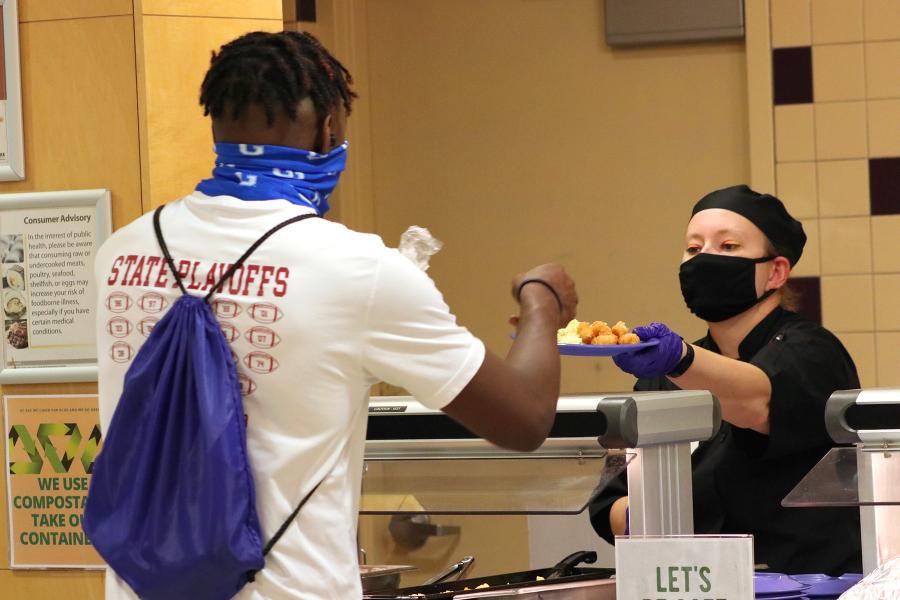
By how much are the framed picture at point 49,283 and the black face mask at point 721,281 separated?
4.41 ft

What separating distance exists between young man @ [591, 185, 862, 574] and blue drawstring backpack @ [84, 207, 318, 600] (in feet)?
4.54

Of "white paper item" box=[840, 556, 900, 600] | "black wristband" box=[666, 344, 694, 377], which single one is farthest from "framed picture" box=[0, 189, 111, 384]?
"white paper item" box=[840, 556, 900, 600]

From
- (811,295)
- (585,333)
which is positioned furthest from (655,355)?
(811,295)

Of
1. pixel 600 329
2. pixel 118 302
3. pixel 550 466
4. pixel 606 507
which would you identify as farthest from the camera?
pixel 606 507

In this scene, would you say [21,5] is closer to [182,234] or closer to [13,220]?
[13,220]

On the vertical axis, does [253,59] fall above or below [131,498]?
above

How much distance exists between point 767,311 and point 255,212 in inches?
72.1

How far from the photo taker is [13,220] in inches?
113

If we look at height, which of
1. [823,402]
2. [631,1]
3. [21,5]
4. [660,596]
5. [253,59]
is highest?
[631,1]

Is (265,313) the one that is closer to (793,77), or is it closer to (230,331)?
(230,331)

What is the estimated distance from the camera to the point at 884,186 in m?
4.84

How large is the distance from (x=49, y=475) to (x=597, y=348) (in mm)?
1287

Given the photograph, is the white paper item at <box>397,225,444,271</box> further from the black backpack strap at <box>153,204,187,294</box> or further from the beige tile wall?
the beige tile wall

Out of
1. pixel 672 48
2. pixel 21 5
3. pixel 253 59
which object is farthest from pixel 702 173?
pixel 253 59
